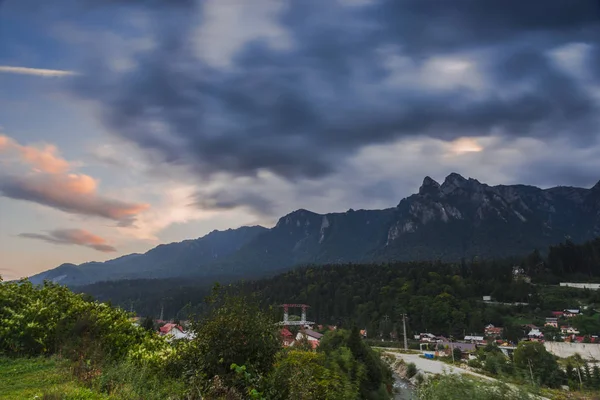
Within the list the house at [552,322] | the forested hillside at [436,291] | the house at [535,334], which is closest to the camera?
the house at [535,334]

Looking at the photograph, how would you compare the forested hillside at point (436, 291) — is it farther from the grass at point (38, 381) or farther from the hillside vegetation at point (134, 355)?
the grass at point (38, 381)

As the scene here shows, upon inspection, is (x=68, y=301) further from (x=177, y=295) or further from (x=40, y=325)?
(x=177, y=295)

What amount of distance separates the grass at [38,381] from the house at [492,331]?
8150 centimetres

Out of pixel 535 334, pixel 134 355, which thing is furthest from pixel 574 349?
pixel 134 355

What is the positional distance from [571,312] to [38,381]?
97949mm

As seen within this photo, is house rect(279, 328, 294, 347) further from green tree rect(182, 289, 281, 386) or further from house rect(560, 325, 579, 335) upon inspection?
house rect(560, 325, 579, 335)

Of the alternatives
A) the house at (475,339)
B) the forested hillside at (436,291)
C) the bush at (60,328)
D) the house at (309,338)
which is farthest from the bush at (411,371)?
the bush at (60,328)

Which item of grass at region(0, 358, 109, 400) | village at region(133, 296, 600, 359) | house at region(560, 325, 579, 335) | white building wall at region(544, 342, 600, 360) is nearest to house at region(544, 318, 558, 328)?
village at region(133, 296, 600, 359)

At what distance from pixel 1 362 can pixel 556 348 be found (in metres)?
65.8

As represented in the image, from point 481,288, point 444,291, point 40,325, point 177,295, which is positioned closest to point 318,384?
point 40,325

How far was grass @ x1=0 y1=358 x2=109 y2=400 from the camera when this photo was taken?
6.06 m

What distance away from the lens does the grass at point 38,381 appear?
6.06 metres

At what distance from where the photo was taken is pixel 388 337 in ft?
280

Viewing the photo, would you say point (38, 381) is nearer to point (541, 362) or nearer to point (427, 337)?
point (541, 362)
